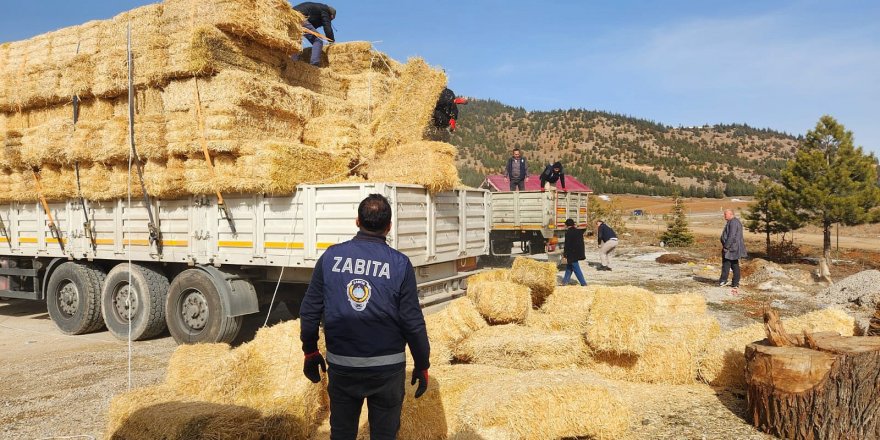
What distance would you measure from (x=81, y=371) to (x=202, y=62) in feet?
13.4

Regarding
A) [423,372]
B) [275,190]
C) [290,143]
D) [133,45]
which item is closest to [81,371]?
[275,190]

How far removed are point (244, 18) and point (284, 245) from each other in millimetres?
3140

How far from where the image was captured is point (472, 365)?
18.7 ft

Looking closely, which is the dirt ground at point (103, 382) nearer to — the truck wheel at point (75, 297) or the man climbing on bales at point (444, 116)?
the truck wheel at point (75, 297)

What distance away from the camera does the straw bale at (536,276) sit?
22.3 feet

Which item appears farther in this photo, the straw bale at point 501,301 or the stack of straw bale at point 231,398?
the straw bale at point 501,301

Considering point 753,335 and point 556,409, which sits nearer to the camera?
point 556,409

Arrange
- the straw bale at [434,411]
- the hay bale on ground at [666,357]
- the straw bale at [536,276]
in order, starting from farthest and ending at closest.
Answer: the straw bale at [536,276], the hay bale on ground at [666,357], the straw bale at [434,411]

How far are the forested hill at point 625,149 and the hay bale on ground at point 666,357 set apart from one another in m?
57.2

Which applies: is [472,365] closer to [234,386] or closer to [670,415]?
[670,415]

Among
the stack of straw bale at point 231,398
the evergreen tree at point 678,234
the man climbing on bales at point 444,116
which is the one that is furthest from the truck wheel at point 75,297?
the evergreen tree at point 678,234

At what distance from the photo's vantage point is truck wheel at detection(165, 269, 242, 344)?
23.9ft

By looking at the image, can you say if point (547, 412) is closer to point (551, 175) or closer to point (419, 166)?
point (419, 166)

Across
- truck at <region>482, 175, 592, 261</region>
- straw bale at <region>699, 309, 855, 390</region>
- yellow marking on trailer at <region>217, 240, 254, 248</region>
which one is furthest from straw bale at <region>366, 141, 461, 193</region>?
truck at <region>482, 175, 592, 261</region>
